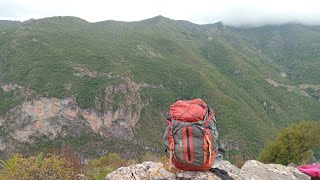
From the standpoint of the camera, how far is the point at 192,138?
5211mm

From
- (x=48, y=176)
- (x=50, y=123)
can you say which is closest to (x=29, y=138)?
(x=50, y=123)

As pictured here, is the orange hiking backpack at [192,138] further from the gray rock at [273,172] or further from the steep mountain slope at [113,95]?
the steep mountain slope at [113,95]

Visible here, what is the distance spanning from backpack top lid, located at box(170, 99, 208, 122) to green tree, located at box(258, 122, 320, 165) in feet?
83.5

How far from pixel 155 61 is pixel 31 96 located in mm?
45001

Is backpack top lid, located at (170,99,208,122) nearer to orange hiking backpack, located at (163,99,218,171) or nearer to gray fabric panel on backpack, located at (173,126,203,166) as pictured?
orange hiking backpack, located at (163,99,218,171)

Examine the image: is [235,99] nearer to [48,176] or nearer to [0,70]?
[0,70]

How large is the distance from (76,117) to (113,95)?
41.6ft

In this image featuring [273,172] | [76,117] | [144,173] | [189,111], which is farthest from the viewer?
[76,117]

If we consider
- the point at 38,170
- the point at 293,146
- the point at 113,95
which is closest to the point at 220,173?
the point at 38,170

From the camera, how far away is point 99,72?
12094 centimetres

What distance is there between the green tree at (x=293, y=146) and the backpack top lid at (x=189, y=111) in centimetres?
2544

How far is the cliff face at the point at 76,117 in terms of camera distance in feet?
344

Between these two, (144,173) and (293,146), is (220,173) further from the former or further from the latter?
(293,146)

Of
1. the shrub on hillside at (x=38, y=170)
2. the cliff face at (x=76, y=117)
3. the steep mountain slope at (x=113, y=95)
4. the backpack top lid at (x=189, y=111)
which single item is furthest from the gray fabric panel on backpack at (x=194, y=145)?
the cliff face at (x=76, y=117)
